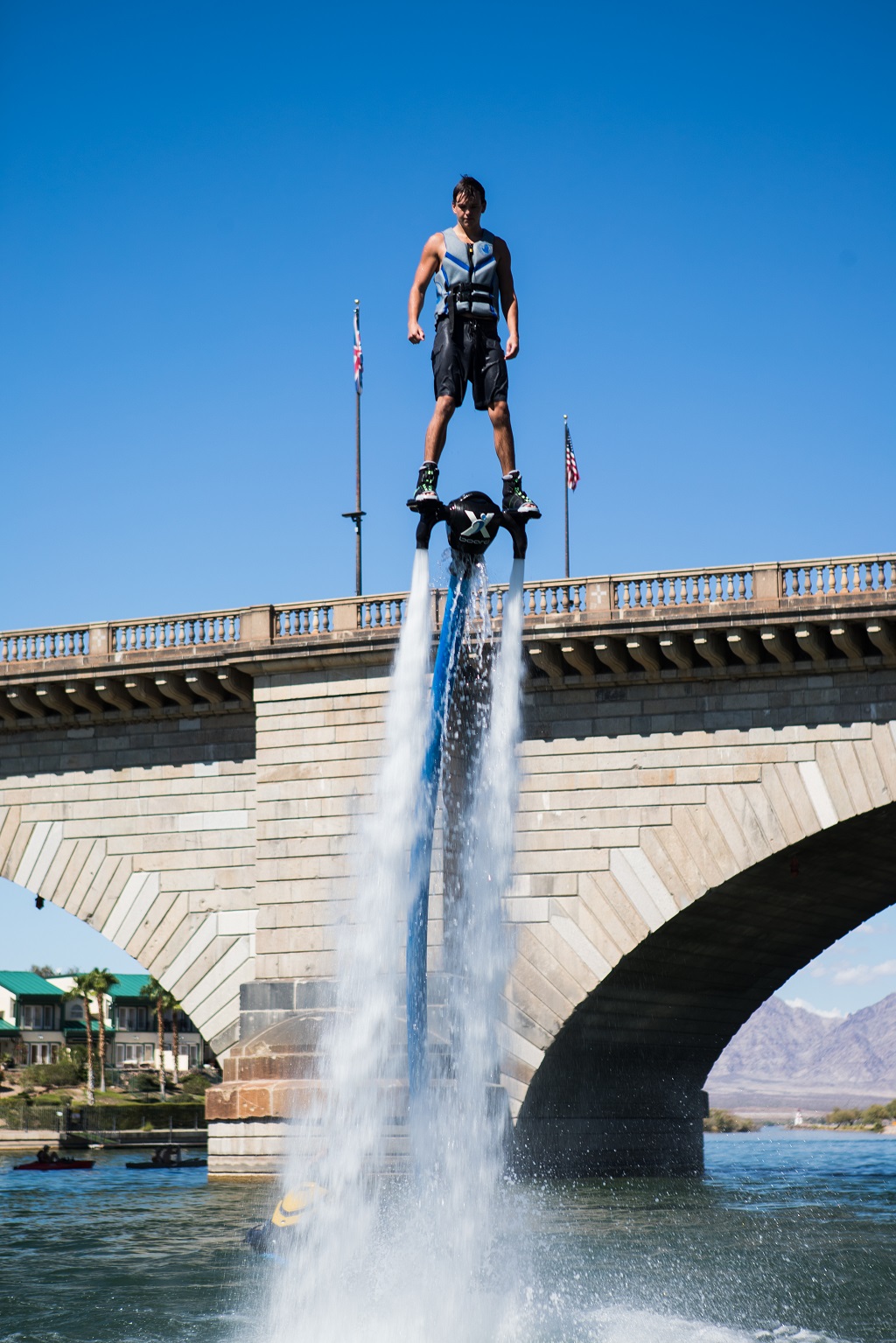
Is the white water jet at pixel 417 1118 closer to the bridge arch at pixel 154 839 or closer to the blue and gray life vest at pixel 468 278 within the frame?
the blue and gray life vest at pixel 468 278

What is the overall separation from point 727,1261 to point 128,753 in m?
18.4

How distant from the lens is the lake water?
1839 centimetres

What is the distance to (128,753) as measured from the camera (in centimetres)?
3822

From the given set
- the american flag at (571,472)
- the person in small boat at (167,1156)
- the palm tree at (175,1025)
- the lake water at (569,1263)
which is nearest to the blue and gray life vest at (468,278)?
the lake water at (569,1263)

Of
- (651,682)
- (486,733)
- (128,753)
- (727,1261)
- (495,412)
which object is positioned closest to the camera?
(495,412)

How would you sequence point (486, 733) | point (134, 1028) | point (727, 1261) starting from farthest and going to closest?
point (134, 1028) < point (727, 1261) < point (486, 733)

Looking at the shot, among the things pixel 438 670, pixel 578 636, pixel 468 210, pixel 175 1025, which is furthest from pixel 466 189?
pixel 175 1025

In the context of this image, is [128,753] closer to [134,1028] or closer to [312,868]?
[312,868]

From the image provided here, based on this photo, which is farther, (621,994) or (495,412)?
(621,994)

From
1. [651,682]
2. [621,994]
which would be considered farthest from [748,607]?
[621,994]

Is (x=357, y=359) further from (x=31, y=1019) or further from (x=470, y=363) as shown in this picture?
(x=31, y=1019)

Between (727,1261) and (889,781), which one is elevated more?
(889,781)

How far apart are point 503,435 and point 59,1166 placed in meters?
37.9

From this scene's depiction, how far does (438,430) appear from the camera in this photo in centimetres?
1391
